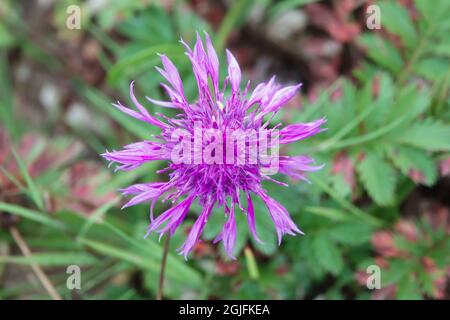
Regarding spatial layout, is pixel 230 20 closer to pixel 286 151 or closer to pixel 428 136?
pixel 286 151

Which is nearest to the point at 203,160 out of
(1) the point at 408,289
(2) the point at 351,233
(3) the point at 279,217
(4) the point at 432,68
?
(3) the point at 279,217

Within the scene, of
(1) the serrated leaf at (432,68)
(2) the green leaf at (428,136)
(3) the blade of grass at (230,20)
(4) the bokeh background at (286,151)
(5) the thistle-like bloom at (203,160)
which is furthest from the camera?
(3) the blade of grass at (230,20)

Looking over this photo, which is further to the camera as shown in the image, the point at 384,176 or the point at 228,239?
the point at 384,176

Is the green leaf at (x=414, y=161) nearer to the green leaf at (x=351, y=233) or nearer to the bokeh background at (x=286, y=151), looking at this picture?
the bokeh background at (x=286, y=151)

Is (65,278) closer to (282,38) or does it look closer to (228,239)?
(228,239)

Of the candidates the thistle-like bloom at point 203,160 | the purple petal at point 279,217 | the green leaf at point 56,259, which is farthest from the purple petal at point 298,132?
the green leaf at point 56,259

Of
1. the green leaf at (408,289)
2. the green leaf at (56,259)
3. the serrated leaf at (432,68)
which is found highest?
the serrated leaf at (432,68)
